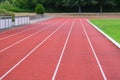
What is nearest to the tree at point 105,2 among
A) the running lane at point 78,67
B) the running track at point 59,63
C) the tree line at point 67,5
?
the tree line at point 67,5

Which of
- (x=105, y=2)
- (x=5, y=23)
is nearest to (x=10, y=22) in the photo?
(x=5, y=23)

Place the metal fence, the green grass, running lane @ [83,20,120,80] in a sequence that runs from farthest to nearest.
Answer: the metal fence < the green grass < running lane @ [83,20,120,80]

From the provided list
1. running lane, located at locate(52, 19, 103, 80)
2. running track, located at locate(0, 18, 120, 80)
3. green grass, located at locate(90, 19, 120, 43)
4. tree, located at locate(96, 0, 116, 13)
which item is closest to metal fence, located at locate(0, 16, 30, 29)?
green grass, located at locate(90, 19, 120, 43)

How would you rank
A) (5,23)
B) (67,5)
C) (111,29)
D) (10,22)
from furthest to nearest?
(67,5) → (10,22) → (111,29) → (5,23)

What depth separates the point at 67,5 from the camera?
7456cm

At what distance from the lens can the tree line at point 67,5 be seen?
74188 mm

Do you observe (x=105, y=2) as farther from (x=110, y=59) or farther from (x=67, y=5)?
(x=110, y=59)

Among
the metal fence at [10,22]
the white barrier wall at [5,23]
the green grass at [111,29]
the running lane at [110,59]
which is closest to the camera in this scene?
the running lane at [110,59]

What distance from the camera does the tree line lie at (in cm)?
7419

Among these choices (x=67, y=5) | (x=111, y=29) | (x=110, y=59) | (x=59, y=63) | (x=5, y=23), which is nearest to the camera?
(x=59, y=63)

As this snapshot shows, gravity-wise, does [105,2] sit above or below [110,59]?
above

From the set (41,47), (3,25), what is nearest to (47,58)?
(41,47)

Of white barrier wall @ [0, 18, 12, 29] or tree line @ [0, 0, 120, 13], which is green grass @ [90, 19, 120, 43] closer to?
white barrier wall @ [0, 18, 12, 29]

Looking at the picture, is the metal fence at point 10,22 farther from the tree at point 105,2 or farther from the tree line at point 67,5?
the tree at point 105,2
